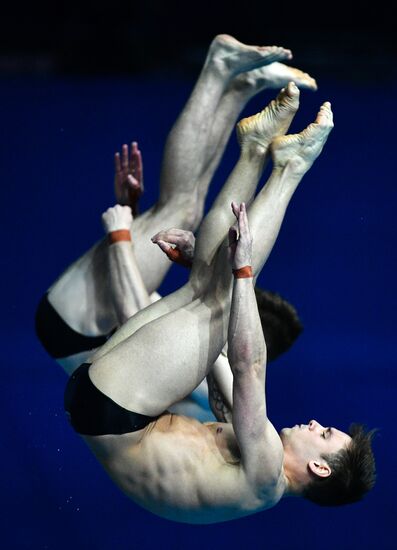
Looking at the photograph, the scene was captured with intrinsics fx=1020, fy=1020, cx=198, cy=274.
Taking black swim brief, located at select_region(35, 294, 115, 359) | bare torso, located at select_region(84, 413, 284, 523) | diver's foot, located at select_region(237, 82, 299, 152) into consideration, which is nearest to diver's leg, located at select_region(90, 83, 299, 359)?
diver's foot, located at select_region(237, 82, 299, 152)

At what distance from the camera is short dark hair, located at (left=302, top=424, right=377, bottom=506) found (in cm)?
222

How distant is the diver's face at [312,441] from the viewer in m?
2.24

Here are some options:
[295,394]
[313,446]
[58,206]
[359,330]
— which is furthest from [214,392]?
[58,206]

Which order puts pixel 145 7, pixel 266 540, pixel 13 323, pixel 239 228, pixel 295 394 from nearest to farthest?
pixel 239 228 < pixel 266 540 < pixel 295 394 < pixel 13 323 < pixel 145 7

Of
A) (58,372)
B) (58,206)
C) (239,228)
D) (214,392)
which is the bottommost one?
(58,372)

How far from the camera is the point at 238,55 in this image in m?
2.73

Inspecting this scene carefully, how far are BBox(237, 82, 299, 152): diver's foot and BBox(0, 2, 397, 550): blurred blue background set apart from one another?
1.09 m

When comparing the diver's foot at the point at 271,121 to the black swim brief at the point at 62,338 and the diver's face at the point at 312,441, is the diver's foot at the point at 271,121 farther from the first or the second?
the black swim brief at the point at 62,338

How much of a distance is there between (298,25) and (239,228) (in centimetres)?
341

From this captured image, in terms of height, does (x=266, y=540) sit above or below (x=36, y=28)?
below

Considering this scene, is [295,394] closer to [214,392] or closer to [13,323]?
[214,392]

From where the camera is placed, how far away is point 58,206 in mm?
4070

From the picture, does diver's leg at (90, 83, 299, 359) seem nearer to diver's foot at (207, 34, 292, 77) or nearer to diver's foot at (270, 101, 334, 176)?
diver's foot at (270, 101, 334, 176)

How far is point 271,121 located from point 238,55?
518mm
